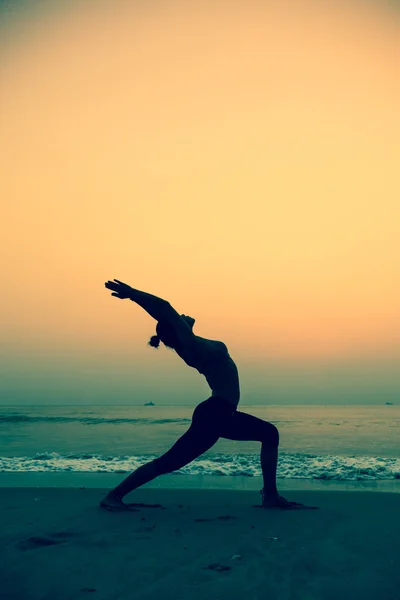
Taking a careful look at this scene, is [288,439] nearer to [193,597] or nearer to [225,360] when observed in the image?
[225,360]

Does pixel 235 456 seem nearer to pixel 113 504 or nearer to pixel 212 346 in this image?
pixel 113 504

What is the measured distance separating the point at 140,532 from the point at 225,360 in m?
1.85

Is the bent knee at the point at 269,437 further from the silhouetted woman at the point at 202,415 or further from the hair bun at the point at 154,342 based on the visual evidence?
the hair bun at the point at 154,342

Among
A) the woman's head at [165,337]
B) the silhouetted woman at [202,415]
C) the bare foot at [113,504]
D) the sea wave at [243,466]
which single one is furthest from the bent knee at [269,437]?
the sea wave at [243,466]

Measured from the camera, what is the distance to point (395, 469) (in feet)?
33.8

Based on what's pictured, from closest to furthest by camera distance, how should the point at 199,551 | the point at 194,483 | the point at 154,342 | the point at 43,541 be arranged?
the point at 199,551 < the point at 43,541 < the point at 154,342 < the point at 194,483

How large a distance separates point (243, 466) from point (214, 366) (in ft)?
18.8

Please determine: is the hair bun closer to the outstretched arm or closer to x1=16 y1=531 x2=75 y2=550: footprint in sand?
the outstretched arm

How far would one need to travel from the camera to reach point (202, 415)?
565cm

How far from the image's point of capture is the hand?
5324mm

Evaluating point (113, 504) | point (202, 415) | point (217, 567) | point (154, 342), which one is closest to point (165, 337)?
point (154, 342)

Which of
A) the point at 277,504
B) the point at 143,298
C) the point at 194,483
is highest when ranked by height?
the point at 143,298

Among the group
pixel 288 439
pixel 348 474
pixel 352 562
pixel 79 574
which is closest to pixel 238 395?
pixel 352 562

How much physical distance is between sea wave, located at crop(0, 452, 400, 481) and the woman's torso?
441 centimetres
